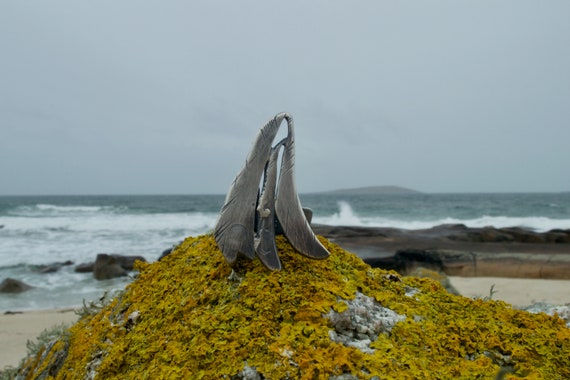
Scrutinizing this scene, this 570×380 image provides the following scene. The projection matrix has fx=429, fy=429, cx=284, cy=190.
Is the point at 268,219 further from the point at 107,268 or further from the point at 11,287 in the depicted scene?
the point at 107,268

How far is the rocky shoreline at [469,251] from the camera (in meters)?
11.9

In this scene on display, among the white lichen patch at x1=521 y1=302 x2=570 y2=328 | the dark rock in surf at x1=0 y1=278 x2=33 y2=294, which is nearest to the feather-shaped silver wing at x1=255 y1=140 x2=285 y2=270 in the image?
the white lichen patch at x1=521 y1=302 x2=570 y2=328

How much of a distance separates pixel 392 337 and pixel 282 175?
3.73ft

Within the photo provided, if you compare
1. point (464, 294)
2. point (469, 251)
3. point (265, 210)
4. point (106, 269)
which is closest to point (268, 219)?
point (265, 210)

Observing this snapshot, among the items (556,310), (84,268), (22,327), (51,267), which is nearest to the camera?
(556,310)

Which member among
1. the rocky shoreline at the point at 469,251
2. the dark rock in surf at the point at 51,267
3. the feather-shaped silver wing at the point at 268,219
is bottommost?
the dark rock in surf at the point at 51,267

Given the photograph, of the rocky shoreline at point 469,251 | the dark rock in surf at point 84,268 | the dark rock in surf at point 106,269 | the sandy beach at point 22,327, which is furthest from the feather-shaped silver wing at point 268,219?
the dark rock in surf at point 84,268

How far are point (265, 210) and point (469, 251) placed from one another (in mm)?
12427

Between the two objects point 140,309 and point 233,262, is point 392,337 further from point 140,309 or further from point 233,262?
point 140,309

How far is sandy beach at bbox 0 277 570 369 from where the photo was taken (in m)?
6.87

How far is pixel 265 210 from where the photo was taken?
2547 mm

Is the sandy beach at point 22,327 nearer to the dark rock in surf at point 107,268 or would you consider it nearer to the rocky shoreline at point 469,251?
the dark rock in surf at point 107,268

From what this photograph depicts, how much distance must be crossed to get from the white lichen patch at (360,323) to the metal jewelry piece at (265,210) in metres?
0.41

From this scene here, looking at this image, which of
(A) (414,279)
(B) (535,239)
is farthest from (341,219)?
(A) (414,279)
